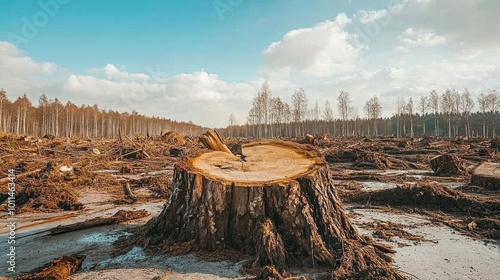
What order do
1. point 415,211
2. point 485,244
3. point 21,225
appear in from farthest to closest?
point 415,211 < point 21,225 < point 485,244

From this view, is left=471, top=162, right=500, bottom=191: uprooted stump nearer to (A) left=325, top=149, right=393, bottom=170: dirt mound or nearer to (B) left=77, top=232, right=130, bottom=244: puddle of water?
(A) left=325, top=149, right=393, bottom=170: dirt mound

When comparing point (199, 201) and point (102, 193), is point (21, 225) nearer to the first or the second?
point (102, 193)

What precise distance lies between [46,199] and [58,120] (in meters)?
79.4

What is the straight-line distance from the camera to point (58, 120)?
237 feet

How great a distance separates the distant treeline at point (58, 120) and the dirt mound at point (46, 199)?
43.5 metres

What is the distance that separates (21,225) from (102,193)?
296 cm

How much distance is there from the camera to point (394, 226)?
4.82m

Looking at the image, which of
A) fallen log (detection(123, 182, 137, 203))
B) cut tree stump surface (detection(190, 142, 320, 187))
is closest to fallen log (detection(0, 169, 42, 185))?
fallen log (detection(123, 182, 137, 203))

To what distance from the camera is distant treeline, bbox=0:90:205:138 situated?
2398 inches

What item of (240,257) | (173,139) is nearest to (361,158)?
(240,257)

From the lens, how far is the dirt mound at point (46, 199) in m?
6.51

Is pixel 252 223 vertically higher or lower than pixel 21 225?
higher

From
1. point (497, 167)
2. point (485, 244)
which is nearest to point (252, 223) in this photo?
point (485, 244)

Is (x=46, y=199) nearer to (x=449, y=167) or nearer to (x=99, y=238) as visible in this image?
(x=99, y=238)
